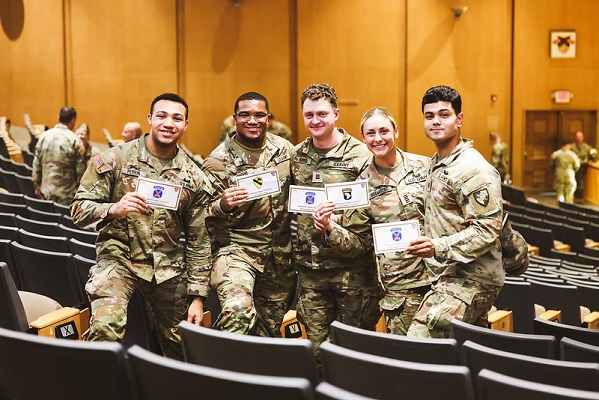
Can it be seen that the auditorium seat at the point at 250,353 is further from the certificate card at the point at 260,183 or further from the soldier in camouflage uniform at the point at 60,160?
the soldier in camouflage uniform at the point at 60,160

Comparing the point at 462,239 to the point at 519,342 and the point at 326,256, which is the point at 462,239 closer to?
the point at 519,342

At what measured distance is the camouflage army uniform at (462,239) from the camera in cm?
352

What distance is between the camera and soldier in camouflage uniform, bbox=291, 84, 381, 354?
4.15 meters

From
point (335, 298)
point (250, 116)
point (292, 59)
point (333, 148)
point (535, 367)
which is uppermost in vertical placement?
point (292, 59)

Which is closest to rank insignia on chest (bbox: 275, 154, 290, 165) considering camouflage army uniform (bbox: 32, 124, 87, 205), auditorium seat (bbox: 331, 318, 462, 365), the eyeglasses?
the eyeglasses

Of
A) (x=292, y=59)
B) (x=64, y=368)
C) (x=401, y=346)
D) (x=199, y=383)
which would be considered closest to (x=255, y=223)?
(x=401, y=346)

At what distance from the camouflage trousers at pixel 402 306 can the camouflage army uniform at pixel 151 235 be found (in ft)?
3.04

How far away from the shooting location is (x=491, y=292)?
364 centimetres

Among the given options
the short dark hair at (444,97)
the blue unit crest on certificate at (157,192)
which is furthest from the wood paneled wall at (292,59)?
the short dark hair at (444,97)

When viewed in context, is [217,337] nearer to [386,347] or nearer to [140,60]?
[386,347]

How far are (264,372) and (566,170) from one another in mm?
14510

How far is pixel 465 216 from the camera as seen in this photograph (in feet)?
11.8

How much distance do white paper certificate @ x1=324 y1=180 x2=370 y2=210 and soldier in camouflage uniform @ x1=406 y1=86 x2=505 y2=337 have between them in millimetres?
306

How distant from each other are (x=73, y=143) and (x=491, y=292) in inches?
238
